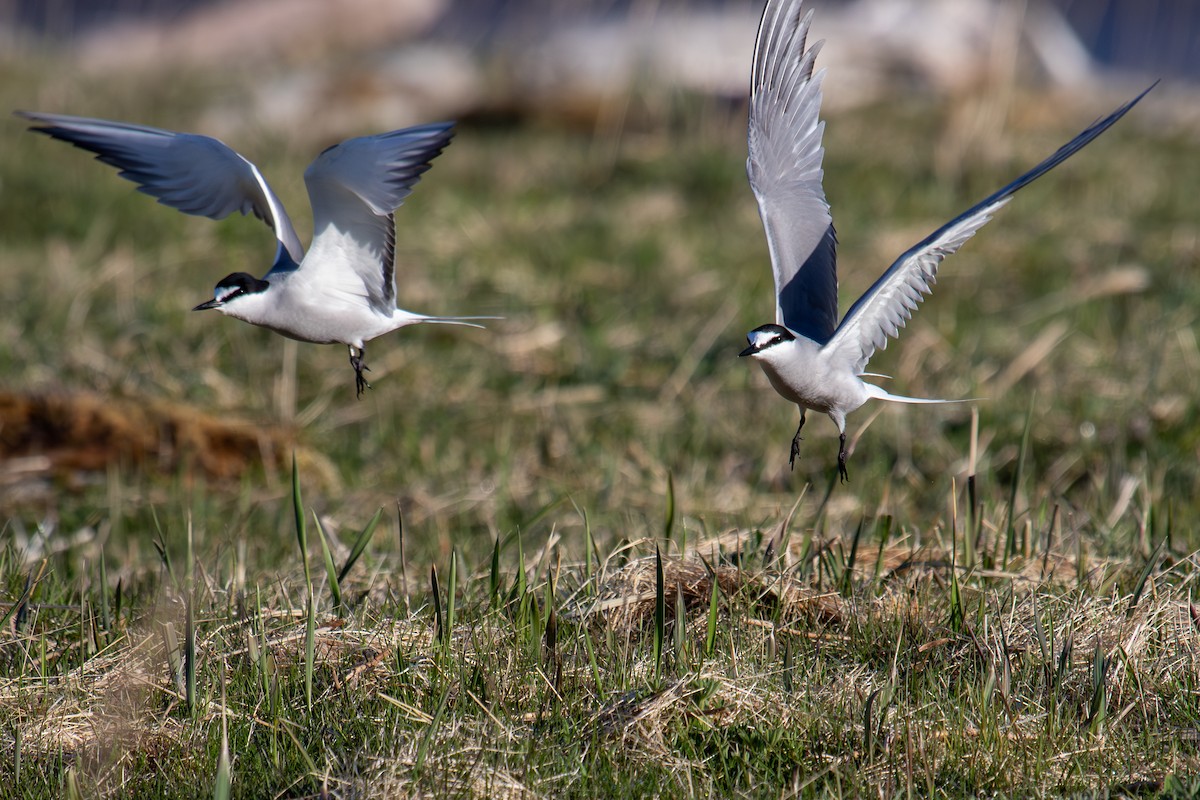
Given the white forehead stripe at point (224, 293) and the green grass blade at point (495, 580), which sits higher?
the white forehead stripe at point (224, 293)

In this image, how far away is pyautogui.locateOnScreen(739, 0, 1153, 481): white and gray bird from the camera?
1.82 meters

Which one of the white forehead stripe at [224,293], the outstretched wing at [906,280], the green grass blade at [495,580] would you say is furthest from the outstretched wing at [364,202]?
the green grass blade at [495,580]

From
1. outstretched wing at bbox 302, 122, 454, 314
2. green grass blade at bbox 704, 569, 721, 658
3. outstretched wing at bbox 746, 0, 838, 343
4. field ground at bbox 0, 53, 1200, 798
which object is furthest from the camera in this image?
green grass blade at bbox 704, 569, 721, 658

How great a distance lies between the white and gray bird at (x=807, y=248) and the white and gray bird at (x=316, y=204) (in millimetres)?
530

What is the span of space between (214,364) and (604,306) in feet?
6.19

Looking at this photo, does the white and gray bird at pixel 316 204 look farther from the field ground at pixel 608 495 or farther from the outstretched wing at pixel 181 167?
the field ground at pixel 608 495

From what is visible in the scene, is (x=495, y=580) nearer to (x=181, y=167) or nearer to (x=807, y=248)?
(x=807, y=248)

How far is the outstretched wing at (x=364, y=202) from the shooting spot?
1796 mm

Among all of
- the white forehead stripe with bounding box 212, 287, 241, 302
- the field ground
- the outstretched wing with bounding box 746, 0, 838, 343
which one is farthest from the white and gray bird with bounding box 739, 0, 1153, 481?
the white forehead stripe with bounding box 212, 287, 241, 302

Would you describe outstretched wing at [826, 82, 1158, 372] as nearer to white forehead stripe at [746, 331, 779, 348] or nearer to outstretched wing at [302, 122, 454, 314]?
white forehead stripe at [746, 331, 779, 348]

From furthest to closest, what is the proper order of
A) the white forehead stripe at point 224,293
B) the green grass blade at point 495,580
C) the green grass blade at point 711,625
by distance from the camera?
the green grass blade at point 495,580 → the green grass blade at point 711,625 → the white forehead stripe at point 224,293

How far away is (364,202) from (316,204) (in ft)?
0.27

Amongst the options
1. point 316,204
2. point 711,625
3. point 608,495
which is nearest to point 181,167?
point 316,204

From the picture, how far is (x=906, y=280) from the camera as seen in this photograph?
1.99 metres
